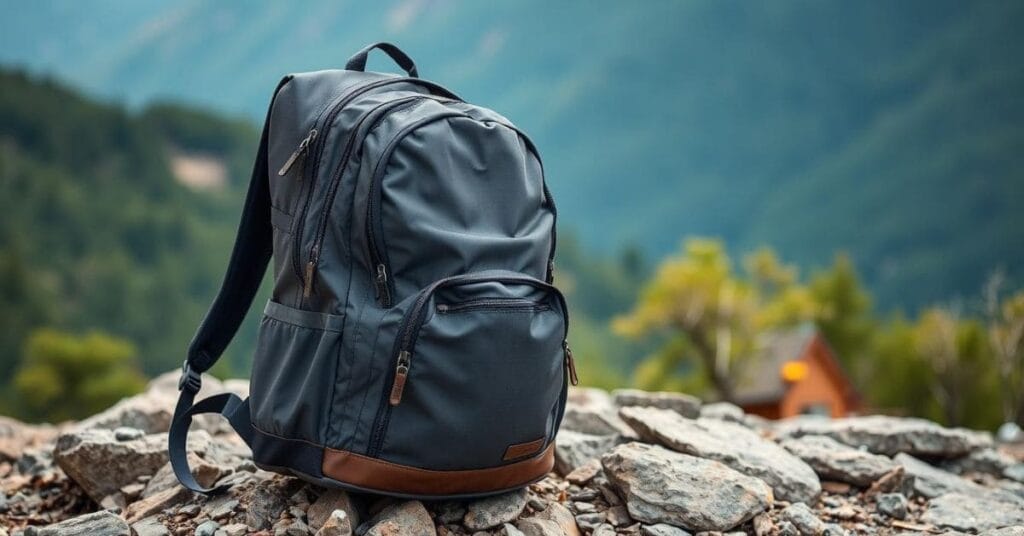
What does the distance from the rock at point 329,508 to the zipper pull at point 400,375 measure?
46cm

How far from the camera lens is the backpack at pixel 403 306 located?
295 cm

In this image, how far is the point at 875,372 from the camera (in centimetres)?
3594

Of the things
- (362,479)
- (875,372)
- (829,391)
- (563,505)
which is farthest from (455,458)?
(875,372)

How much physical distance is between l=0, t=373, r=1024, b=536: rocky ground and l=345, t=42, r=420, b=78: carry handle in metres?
1.55

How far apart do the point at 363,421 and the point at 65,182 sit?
356 feet

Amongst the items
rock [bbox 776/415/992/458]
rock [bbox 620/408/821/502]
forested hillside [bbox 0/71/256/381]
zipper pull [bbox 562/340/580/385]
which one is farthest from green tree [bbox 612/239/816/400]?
forested hillside [bbox 0/71/256/381]

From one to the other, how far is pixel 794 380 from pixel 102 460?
2314 cm

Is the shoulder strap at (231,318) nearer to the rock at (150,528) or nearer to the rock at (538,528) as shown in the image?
the rock at (150,528)

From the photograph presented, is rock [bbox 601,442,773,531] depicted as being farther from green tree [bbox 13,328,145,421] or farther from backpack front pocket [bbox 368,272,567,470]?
green tree [bbox 13,328,145,421]

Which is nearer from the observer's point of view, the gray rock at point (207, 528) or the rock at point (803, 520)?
the gray rock at point (207, 528)

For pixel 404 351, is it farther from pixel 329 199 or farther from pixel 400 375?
pixel 329 199

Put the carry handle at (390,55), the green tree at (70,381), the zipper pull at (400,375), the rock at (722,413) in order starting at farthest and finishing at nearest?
the green tree at (70,381), the rock at (722,413), the carry handle at (390,55), the zipper pull at (400,375)

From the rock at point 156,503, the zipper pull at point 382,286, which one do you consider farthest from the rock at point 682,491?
the rock at point 156,503

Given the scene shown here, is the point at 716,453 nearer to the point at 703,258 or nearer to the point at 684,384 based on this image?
the point at 703,258
